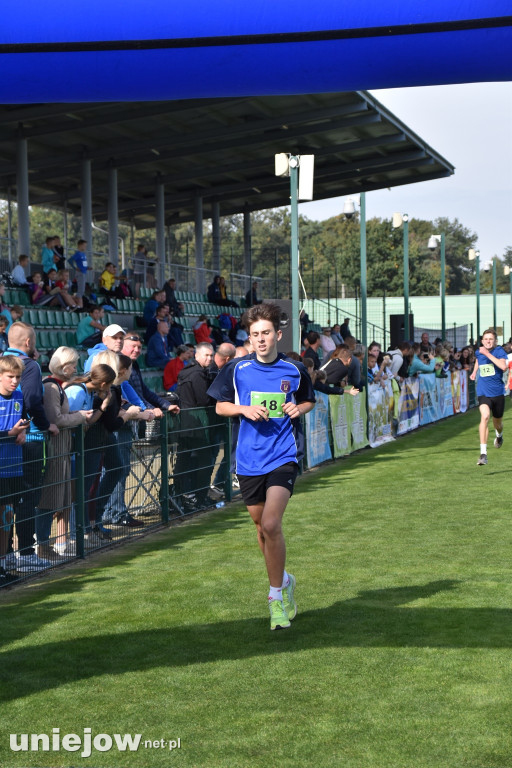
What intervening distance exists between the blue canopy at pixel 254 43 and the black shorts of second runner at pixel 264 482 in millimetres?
3157

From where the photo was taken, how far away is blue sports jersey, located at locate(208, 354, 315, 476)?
6.51 metres

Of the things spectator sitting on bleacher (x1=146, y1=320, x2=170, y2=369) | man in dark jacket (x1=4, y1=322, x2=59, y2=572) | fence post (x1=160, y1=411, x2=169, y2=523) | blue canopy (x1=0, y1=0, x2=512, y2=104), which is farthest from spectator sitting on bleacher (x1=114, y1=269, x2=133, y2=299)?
blue canopy (x1=0, y1=0, x2=512, y2=104)

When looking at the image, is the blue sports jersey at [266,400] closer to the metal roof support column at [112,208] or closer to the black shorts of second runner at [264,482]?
the black shorts of second runner at [264,482]

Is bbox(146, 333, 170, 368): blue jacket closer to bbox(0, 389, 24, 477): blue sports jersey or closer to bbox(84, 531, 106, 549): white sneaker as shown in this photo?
bbox(84, 531, 106, 549): white sneaker

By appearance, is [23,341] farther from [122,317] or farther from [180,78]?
[122,317]

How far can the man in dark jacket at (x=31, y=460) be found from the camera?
319 inches

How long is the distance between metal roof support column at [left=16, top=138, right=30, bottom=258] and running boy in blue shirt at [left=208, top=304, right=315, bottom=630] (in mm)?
19370

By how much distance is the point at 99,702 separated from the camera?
16.9 ft

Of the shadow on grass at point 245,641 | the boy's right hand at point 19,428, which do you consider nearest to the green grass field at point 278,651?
the shadow on grass at point 245,641

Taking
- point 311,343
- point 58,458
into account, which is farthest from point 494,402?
point 58,458

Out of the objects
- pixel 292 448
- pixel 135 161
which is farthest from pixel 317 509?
pixel 135 161

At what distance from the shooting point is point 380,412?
20.1m

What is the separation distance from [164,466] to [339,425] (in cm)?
679

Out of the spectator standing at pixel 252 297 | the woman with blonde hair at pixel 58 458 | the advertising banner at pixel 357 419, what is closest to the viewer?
the woman with blonde hair at pixel 58 458
